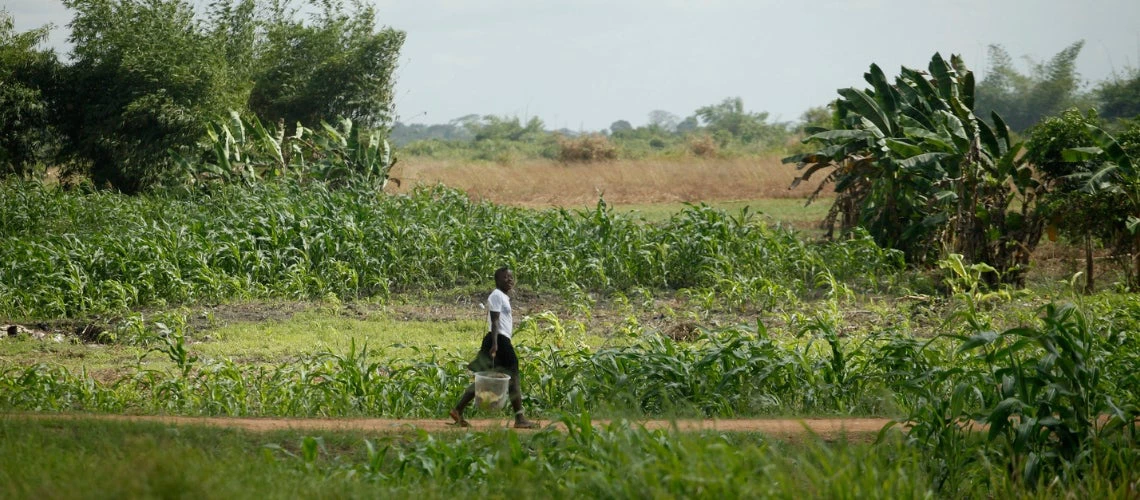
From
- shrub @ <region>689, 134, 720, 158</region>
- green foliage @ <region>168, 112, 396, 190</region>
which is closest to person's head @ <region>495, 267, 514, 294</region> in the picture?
green foliage @ <region>168, 112, 396, 190</region>

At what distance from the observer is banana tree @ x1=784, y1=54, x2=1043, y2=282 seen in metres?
14.0

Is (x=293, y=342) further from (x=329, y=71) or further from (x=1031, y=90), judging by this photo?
(x=1031, y=90)

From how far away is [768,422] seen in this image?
727 centimetres

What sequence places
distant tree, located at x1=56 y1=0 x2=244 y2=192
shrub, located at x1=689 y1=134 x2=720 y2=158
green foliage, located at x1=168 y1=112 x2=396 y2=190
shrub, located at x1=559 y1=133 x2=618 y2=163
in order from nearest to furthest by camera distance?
green foliage, located at x1=168 y1=112 x2=396 y2=190, distant tree, located at x1=56 y1=0 x2=244 y2=192, shrub, located at x1=559 y1=133 x2=618 y2=163, shrub, located at x1=689 y1=134 x2=720 y2=158

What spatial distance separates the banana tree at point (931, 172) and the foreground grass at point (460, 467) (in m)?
8.41

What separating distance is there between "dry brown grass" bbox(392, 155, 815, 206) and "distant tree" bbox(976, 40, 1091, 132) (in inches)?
933

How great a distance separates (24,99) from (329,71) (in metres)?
6.09

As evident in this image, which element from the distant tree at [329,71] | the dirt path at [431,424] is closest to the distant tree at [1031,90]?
the distant tree at [329,71]

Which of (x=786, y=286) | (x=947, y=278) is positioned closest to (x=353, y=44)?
(x=786, y=286)

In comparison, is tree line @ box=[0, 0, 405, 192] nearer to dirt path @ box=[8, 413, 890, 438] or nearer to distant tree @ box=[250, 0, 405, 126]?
distant tree @ box=[250, 0, 405, 126]

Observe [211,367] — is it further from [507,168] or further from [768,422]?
[507,168]

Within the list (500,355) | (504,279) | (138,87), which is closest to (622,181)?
(138,87)

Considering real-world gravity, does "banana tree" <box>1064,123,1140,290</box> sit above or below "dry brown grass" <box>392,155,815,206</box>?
above

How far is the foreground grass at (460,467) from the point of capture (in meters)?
4.43
